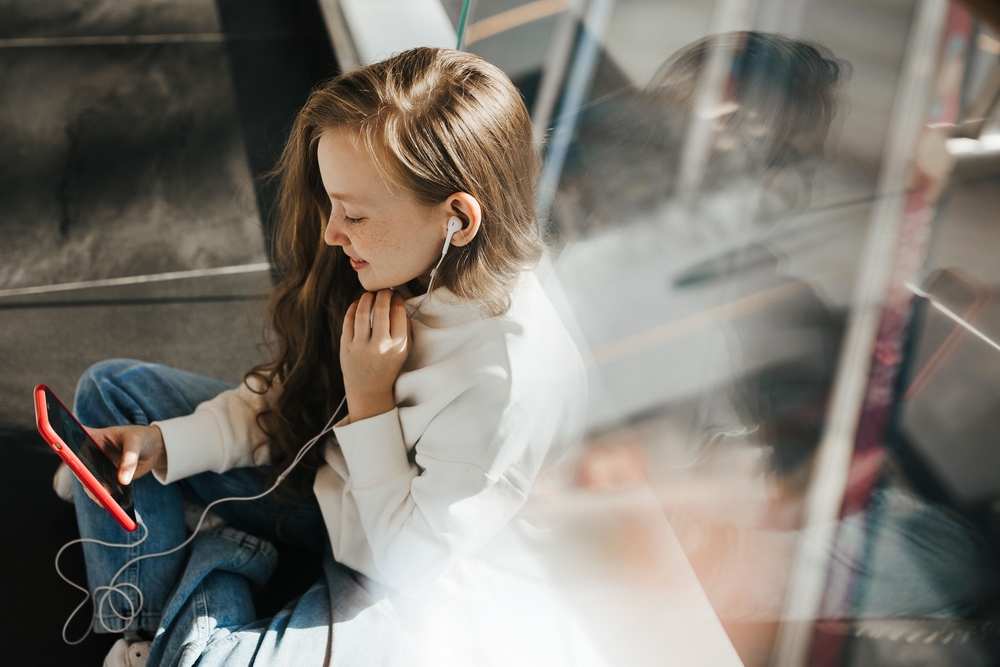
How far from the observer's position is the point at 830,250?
51 cm

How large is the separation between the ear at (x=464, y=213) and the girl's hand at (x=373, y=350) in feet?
0.37

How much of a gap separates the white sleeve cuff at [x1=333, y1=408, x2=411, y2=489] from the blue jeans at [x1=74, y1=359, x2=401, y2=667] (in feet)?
0.54

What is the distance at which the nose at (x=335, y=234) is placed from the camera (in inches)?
27.2

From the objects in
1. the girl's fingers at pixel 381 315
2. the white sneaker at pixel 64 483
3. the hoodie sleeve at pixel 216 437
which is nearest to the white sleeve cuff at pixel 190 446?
the hoodie sleeve at pixel 216 437

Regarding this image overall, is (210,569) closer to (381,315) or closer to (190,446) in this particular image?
(190,446)

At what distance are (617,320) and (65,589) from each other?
0.87m

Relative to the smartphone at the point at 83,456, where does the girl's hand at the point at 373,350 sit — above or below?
above

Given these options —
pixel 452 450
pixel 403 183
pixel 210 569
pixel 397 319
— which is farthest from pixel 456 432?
pixel 210 569

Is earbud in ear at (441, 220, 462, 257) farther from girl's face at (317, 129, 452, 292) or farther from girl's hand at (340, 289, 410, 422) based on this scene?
girl's hand at (340, 289, 410, 422)

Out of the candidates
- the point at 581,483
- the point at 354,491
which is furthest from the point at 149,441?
the point at 581,483

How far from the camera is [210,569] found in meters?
0.83

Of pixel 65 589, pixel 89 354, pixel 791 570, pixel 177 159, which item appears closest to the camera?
pixel 791 570

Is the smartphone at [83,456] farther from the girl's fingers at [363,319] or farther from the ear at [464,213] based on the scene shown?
the ear at [464,213]

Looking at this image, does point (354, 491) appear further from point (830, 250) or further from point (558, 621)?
point (830, 250)
